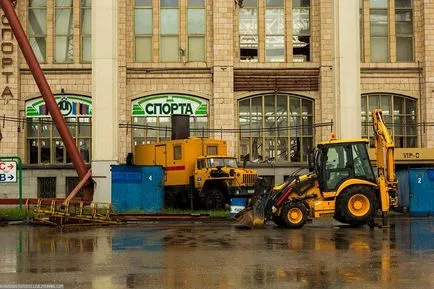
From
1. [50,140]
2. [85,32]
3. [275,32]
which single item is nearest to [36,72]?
[50,140]

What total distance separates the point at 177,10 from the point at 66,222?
17.0 metres

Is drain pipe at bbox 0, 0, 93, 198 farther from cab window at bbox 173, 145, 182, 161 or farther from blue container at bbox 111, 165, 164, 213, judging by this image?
cab window at bbox 173, 145, 182, 161

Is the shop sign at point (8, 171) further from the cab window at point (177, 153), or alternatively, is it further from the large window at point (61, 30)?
the large window at point (61, 30)

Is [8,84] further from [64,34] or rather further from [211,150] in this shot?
[211,150]

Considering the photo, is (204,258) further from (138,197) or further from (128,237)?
(138,197)

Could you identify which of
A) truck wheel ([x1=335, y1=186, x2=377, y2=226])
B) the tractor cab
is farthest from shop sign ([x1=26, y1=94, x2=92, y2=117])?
truck wheel ([x1=335, y1=186, x2=377, y2=226])

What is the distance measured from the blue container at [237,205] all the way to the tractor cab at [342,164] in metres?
5.01

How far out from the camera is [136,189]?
98.3 feet

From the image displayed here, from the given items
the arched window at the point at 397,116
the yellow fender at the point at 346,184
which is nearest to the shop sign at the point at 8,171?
the yellow fender at the point at 346,184

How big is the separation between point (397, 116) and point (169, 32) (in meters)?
13.4

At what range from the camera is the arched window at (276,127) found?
37219 millimetres

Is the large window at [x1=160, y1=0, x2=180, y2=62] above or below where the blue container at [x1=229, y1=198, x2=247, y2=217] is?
above

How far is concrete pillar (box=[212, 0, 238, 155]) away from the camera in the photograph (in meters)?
36.2

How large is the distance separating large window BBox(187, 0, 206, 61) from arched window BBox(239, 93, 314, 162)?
3.62m
